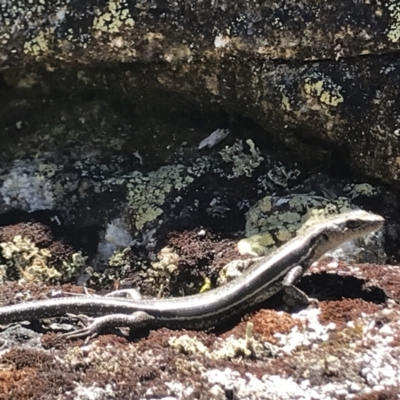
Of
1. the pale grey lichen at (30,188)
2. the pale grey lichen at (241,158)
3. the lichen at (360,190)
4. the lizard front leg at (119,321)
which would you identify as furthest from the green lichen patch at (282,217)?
the pale grey lichen at (30,188)

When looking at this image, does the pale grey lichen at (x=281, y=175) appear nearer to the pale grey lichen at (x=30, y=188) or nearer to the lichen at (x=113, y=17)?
the lichen at (x=113, y=17)

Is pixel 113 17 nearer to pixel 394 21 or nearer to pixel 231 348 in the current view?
pixel 394 21

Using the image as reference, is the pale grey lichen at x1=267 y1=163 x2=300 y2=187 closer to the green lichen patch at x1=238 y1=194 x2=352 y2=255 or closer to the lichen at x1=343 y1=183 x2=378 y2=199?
the green lichen patch at x1=238 y1=194 x2=352 y2=255

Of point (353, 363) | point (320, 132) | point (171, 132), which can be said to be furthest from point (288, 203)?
point (353, 363)

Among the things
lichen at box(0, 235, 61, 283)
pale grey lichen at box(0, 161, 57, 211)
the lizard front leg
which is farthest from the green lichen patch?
pale grey lichen at box(0, 161, 57, 211)

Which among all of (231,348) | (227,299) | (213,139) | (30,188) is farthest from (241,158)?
(231,348)
